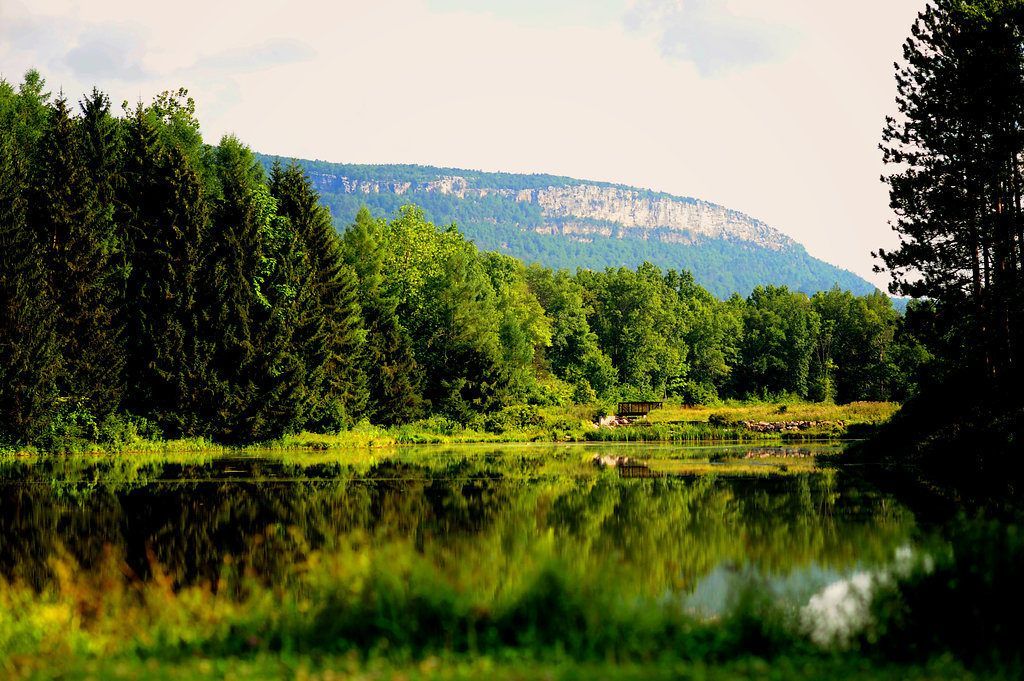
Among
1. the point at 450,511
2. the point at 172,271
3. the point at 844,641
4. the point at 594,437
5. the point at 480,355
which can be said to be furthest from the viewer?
the point at 480,355

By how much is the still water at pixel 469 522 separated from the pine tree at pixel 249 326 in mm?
12411

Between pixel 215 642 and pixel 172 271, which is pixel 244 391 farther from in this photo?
pixel 215 642

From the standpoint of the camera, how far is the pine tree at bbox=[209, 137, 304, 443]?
55.2 metres

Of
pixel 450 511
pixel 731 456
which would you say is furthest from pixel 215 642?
pixel 731 456

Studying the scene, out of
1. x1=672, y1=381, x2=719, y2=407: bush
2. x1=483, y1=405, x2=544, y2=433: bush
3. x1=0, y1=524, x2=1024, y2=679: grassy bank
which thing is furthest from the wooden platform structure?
x1=0, y1=524, x2=1024, y2=679: grassy bank

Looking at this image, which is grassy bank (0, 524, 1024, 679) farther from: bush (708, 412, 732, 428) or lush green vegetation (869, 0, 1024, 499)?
bush (708, 412, 732, 428)

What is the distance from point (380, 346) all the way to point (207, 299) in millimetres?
16491

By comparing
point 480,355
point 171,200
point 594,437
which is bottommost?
point 594,437

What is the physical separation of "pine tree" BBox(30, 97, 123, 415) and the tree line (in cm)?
9

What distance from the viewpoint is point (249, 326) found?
183ft

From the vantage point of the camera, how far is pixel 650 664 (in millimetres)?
10352

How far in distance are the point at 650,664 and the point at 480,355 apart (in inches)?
2639

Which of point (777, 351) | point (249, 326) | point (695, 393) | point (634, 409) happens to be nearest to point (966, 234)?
point (249, 326)

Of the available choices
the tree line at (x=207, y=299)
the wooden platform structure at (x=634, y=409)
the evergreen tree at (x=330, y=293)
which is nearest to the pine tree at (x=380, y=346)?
the tree line at (x=207, y=299)
